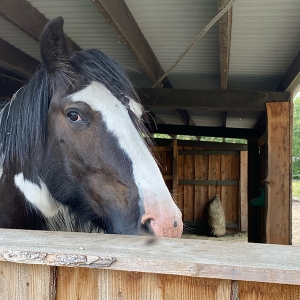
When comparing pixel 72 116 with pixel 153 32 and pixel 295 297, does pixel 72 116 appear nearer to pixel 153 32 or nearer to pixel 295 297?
pixel 295 297

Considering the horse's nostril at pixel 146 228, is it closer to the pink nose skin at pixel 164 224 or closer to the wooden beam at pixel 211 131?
the pink nose skin at pixel 164 224

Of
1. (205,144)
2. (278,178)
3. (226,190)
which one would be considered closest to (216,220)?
(226,190)

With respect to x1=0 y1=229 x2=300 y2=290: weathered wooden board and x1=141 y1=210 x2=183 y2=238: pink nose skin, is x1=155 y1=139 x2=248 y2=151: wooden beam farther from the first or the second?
x1=0 y1=229 x2=300 y2=290: weathered wooden board

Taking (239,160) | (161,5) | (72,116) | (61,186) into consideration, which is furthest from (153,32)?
(239,160)

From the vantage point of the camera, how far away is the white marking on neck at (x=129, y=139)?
1294 mm

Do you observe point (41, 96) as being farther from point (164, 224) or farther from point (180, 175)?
point (180, 175)

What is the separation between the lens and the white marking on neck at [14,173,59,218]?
166cm

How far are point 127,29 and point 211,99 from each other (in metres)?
1.70

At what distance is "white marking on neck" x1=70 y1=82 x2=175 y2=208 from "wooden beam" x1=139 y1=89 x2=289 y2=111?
203 centimetres

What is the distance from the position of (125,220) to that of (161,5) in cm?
156

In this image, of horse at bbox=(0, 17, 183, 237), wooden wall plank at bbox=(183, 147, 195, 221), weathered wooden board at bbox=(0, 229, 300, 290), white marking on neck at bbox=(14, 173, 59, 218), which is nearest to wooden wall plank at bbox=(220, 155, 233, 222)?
wooden wall plank at bbox=(183, 147, 195, 221)

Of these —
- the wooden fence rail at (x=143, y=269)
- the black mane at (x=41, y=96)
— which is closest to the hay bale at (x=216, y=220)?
the black mane at (x=41, y=96)

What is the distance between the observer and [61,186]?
Result: 63.4 inches

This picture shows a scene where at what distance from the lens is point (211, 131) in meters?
5.64
